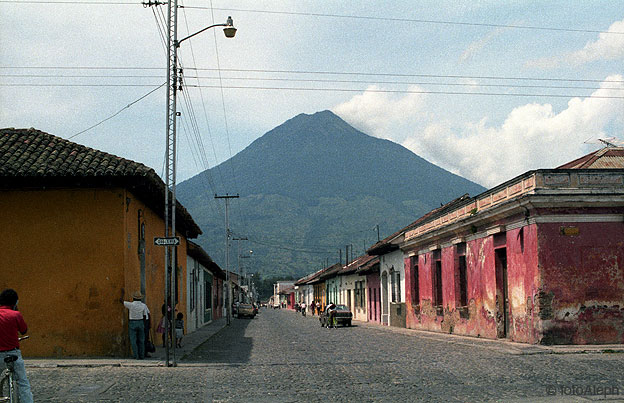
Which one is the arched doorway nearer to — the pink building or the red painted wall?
the red painted wall

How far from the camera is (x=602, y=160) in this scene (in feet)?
86.3

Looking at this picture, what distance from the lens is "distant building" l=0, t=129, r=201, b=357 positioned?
52.7ft

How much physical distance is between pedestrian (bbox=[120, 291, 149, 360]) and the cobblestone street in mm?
1230

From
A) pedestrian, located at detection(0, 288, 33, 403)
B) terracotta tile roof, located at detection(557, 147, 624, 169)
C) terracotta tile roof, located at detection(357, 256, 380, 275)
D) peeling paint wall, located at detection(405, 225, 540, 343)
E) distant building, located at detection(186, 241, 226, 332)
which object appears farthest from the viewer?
terracotta tile roof, located at detection(357, 256, 380, 275)

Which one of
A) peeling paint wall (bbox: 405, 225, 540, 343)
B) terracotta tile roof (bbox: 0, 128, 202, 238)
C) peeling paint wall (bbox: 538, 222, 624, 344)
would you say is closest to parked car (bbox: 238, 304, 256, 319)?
peeling paint wall (bbox: 405, 225, 540, 343)

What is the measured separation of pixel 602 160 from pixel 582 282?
9.22 m

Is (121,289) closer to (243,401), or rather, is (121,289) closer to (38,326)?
(38,326)

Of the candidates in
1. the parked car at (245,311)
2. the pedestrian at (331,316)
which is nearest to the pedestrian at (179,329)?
the pedestrian at (331,316)

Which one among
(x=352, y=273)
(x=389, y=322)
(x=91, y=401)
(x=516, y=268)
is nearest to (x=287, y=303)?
(x=352, y=273)

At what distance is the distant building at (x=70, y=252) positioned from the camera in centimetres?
1606

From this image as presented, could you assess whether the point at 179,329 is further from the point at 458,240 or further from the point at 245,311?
the point at 245,311

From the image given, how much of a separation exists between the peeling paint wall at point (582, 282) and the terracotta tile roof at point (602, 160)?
7.55m

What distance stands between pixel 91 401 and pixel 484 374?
21.3 ft

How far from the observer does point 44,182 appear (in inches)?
640
